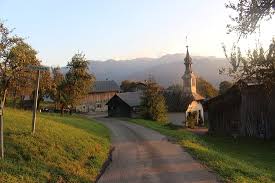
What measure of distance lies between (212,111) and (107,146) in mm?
26359

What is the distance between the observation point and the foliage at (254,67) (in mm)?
21828

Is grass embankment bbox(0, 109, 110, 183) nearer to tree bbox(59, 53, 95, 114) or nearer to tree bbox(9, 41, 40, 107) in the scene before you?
tree bbox(9, 41, 40, 107)

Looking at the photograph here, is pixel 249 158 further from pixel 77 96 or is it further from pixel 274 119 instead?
pixel 77 96

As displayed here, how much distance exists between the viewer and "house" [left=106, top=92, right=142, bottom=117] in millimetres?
76875

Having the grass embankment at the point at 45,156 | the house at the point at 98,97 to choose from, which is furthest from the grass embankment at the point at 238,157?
the house at the point at 98,97

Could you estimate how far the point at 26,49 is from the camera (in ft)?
60.7

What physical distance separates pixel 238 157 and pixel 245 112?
15048 mm

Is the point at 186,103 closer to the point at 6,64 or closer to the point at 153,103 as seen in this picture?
the point at 153,103

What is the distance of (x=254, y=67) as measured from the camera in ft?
78.2

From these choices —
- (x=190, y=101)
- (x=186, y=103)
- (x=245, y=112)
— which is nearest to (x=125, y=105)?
(x=186, y=103)

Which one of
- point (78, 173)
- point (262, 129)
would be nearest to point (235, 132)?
point (262, 129)

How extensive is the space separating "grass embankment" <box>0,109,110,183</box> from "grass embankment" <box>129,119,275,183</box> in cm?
536

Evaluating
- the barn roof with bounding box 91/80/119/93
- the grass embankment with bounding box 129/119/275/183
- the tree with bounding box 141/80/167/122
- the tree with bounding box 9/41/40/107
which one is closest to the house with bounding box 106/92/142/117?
the tree with bounding box 141/80/167/122

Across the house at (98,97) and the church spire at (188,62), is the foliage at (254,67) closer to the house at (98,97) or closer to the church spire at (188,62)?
the church spire at (188,62)
